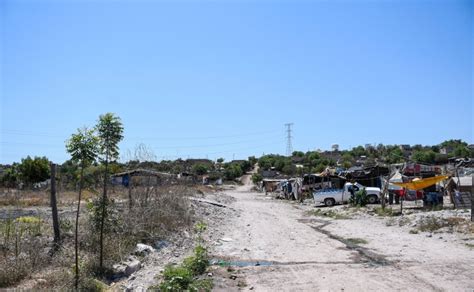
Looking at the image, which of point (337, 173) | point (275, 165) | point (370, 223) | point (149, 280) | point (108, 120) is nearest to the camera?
point (108, 120)

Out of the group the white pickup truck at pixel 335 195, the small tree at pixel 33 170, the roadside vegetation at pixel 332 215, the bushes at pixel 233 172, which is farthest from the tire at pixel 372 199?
the bushes at pixel 233 172

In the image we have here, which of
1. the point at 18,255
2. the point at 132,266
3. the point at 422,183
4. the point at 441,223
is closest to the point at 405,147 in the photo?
the point at 422,183

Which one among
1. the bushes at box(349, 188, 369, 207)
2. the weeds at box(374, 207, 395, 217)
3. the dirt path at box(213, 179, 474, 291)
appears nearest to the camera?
the dirt path at box(213, 179, 474, 291)

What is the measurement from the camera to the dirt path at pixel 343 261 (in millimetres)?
9413

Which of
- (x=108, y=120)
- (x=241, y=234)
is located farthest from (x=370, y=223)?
(x=108, y=120)

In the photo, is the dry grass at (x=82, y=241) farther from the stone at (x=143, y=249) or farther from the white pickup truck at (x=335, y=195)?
the white pickup truck at (x=335, y=195)

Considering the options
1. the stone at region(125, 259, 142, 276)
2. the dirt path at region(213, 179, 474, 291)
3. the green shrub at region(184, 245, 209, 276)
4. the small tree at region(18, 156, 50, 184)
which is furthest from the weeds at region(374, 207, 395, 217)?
the small tree at region(18, 156, 50, 184)

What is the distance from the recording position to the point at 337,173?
45.9 metres

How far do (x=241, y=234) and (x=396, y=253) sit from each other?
712 cm

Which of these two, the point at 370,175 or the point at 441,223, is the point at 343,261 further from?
the point at 370,175

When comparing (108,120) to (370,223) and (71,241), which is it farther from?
(370,223)

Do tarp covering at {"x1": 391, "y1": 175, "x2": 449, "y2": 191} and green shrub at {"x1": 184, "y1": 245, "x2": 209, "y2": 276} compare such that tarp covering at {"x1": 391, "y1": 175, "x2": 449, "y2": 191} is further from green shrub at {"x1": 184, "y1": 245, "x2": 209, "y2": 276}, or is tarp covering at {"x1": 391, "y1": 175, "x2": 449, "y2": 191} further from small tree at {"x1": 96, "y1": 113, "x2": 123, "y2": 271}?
small tree at {"x1": 96, "y1": 113, "x2": 123, "y2": 271}

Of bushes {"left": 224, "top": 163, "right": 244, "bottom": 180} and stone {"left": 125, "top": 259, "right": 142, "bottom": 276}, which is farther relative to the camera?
bushes {"left": 224, "top": 163, "right": 244, "bottom": 180}

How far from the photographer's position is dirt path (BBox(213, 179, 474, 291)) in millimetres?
9413
